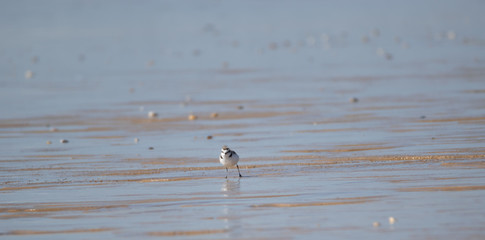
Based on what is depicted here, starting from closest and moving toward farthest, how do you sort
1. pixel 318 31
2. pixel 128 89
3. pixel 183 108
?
pixel 183 108 → pixel 128 89 → pixel 318 31

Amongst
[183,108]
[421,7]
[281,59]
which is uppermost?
[421,7]

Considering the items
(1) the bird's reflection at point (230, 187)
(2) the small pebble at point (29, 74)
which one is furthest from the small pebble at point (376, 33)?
(1) the bird's reflection at point (230, 187)

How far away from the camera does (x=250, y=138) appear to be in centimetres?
1411

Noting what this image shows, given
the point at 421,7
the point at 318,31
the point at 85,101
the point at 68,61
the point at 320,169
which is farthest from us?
the point at 421,7

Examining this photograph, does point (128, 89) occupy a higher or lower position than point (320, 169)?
higher

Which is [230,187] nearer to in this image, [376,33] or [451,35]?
[451,35]

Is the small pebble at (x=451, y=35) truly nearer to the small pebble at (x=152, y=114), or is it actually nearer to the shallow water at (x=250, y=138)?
the shallow water at (x=250, y=138)

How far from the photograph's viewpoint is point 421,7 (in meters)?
55.8

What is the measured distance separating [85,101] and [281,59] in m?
9.66

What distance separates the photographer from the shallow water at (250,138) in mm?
8359

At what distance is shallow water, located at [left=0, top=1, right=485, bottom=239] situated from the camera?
8.36 m

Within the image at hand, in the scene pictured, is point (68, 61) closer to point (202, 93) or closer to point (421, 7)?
point (202, 93)

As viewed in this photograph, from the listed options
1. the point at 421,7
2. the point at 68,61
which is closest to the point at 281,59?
the point at 68,61

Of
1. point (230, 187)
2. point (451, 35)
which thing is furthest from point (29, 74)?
point (230, 187)
